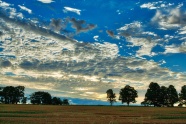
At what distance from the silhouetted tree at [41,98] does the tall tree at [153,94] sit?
7276 cm

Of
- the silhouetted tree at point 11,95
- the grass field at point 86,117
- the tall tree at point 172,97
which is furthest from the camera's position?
the silhouetted tree at point 11,95

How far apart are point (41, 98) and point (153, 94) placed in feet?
266

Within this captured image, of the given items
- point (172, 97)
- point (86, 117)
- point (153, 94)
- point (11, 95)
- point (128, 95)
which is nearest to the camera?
point (86, 117)

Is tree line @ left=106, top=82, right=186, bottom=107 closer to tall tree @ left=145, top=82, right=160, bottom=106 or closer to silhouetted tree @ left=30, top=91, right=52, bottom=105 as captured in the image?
tall tree @ left=145, top=82, right=160, bottom=106

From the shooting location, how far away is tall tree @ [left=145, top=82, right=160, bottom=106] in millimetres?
141000

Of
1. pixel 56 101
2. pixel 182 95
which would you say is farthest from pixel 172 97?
pixel 56 101

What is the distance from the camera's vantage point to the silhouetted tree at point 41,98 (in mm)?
187125

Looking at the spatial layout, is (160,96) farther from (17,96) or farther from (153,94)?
(17,96)

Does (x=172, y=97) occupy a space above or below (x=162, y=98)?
above

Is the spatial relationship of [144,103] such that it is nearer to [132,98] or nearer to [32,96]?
[132,98]

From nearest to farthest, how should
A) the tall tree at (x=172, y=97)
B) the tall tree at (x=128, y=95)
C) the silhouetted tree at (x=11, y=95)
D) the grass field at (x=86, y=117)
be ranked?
the grass field at (x=86, y=117)
the tall tree at (x=172, y=97)
the tall tree at (x=128, y=95)
the silhouetted tree at (x=11, y=95)

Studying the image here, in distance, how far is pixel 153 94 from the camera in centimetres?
14038

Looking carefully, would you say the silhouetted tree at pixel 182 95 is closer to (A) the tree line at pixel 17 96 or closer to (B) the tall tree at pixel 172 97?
(B) the tall tree at pixel 172 97

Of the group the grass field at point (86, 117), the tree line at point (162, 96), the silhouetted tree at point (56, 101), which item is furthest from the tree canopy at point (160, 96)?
the grass field at point (86, 117)
